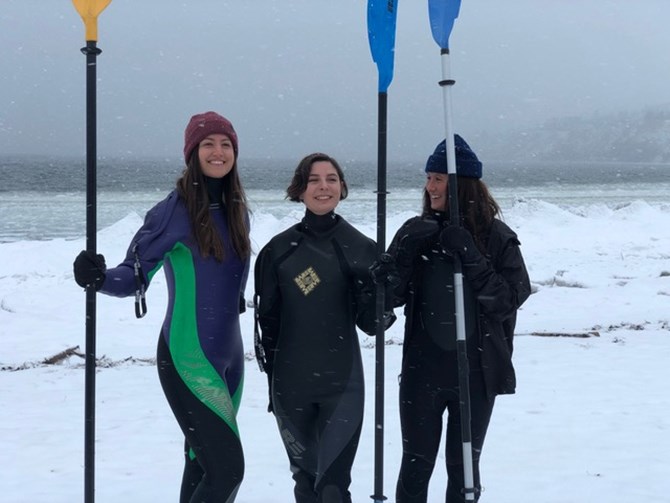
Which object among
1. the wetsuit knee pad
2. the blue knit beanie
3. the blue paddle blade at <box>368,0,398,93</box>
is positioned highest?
the blue paddle blade at <box>368,0,398,93</box>

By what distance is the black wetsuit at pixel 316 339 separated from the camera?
314 cm

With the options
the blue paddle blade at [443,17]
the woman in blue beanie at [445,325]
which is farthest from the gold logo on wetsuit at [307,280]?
the blue paddle blade at [443,17]

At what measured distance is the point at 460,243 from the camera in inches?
118

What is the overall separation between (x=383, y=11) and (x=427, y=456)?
211 centimetres

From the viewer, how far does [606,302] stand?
10.8 m

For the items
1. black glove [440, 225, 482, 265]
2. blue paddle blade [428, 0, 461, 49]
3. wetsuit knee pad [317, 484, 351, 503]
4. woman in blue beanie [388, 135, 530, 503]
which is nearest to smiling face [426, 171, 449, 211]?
woman in blue beanie [388, 135, 530, 503]

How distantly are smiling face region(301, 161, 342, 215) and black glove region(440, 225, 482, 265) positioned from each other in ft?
1.85

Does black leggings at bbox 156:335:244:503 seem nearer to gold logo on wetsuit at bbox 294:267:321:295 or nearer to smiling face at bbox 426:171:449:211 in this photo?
gold logo on wetsuit at bbox 294:267:321:295

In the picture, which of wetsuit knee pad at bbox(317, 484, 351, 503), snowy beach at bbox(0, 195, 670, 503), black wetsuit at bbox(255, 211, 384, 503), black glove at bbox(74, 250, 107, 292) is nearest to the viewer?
black glove at bbox(74, 250, 107, 292)

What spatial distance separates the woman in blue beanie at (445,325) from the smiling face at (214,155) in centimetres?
87

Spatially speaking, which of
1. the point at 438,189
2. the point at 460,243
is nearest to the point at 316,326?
the point at 460,243

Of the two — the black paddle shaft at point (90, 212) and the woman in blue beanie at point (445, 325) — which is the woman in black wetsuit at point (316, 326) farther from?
the black paddle shaft at point (90, 212)

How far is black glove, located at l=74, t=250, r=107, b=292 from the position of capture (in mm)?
2934

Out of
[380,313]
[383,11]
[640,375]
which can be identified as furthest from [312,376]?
[640,375]
